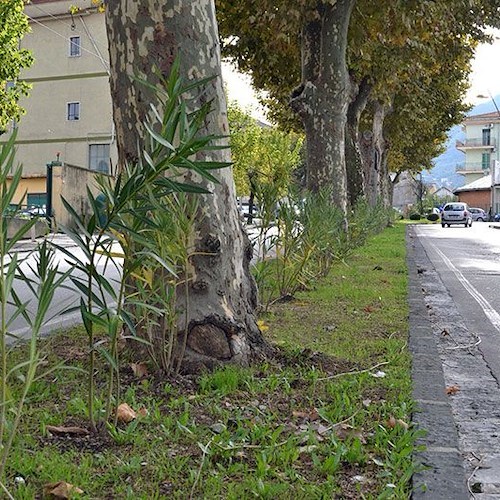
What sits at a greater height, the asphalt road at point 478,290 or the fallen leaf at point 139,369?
the fallen leaf at point 139,369

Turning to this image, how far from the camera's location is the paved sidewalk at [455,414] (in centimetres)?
302

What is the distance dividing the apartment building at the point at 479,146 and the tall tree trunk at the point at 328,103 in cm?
8950

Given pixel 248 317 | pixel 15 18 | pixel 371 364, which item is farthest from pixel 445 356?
pixel 15 18

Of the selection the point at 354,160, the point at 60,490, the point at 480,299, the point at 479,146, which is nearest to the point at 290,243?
the point at 480,299

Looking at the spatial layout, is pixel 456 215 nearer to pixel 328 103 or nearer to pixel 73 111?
pixel 73 111

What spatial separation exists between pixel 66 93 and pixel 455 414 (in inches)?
1814

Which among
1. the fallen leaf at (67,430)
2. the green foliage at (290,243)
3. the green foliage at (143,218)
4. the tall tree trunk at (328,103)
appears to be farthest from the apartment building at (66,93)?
the fallen leaf at (67,430)

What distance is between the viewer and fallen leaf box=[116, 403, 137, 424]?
11.3ft

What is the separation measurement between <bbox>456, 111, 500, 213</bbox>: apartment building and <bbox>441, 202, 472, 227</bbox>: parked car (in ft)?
150

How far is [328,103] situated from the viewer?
50.0 ft

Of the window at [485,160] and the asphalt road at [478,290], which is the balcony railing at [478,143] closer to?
the window at [485,160]

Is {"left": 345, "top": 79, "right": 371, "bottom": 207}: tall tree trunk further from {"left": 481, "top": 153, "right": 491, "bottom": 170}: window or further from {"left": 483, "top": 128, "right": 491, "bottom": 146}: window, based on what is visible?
{"left": 481, "top": 153, "right": 491, "bottom": 170}: window

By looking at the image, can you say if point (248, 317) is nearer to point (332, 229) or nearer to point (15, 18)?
point (332, 229)

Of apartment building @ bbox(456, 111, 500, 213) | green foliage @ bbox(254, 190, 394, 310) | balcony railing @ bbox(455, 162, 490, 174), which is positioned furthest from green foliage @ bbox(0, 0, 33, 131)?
balcony railing @ bbox(455, 162, 490, 174)
